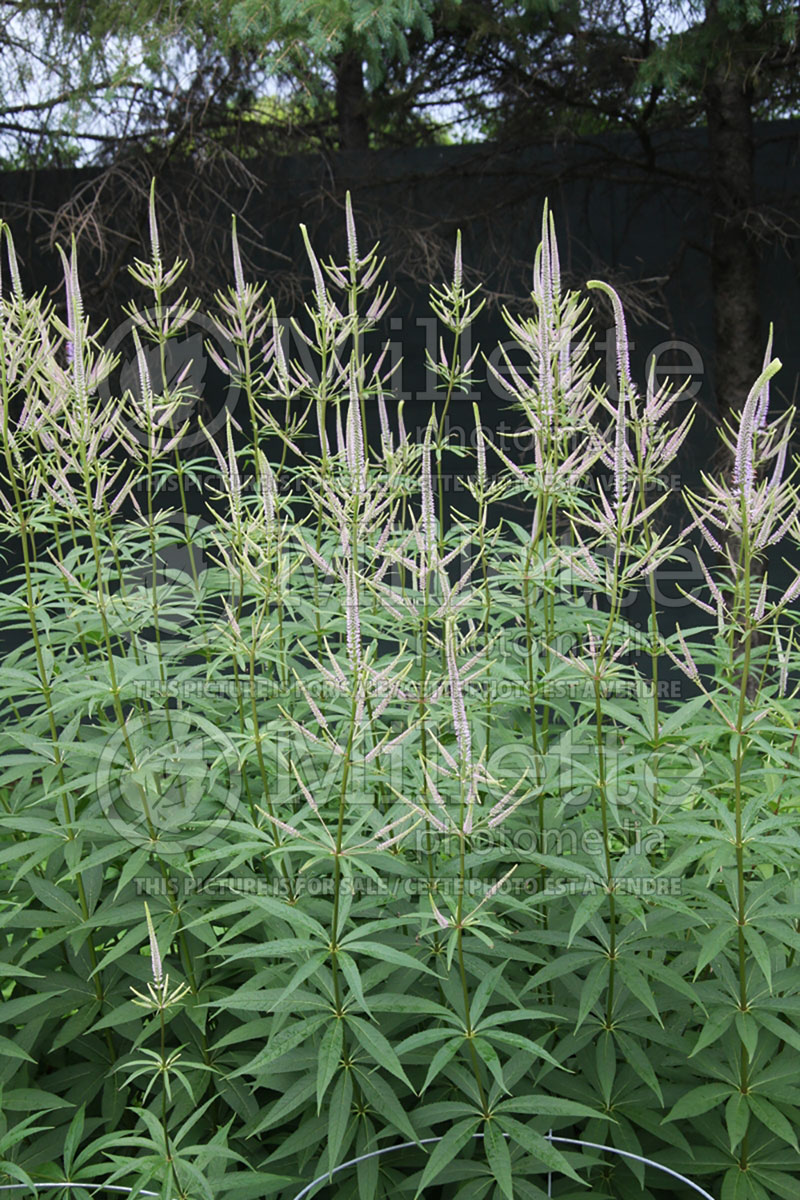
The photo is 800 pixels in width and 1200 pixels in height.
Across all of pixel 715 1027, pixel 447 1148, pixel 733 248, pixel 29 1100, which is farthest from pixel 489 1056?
pixel 733 248

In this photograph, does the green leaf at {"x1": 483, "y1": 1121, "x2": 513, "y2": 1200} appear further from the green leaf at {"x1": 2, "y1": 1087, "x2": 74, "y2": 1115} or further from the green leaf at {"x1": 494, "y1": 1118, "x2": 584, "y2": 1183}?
the green leaf at {"x1": 2, "y1": 1087, "x2": 74, "y2": 1115}

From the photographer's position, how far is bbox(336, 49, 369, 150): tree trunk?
9.70 meters

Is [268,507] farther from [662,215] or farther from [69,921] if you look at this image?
[662,215]

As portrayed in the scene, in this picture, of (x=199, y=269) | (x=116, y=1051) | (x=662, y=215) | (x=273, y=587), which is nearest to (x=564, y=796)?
(x=273, y=587)

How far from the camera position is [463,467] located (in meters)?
9.05

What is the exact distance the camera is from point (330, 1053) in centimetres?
228

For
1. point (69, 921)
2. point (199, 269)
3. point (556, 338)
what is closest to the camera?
point (556, 338)

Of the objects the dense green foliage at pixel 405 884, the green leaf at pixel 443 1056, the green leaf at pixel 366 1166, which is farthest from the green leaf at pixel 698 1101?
the green leaf at pixel 366 1166

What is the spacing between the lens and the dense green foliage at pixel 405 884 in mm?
2336

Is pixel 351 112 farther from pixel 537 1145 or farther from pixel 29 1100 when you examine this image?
pixel 537 1145

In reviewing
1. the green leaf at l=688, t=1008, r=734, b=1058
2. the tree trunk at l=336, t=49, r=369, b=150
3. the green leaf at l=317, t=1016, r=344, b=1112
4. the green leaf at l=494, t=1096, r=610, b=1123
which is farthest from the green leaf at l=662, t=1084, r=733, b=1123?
the tree trunk at l=336, t=49, r=369, b=150

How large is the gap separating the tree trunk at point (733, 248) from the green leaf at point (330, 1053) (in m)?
6.98

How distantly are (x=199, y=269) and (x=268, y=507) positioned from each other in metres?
7.00

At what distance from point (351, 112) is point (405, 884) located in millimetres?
8586
